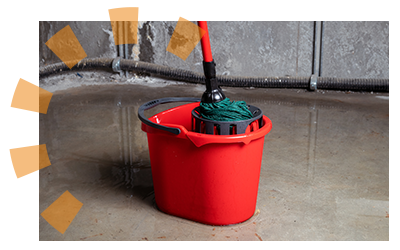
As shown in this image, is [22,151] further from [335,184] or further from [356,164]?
[356,164]

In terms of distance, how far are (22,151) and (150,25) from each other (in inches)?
109

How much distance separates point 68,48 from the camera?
3.96m

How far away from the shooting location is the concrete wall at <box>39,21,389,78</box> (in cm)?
338

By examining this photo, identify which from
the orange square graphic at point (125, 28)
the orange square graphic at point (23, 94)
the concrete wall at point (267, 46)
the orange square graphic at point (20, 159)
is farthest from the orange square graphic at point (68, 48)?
the orange square graphic at point (23, 94)

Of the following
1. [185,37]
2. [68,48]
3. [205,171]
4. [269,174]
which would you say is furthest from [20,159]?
[68,48]

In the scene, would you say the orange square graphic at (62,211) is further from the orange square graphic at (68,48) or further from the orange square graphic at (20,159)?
the orange square graphic at (68,48)

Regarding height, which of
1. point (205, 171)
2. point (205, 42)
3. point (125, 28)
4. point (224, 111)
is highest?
point (125, 28)

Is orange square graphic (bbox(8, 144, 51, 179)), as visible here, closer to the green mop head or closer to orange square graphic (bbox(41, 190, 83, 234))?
orange square graphic (bbox(41, 190, 83, 234))

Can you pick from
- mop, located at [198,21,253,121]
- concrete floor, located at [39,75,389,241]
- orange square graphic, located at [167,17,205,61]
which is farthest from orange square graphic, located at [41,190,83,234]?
orange square graphic, located at [167,17,205,61]

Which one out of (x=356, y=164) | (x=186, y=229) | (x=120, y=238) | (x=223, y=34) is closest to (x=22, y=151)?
(x=120, y=238)

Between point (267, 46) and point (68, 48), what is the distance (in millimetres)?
2184

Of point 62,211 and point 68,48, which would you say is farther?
point 68,48

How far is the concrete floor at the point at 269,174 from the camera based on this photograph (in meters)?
1.29

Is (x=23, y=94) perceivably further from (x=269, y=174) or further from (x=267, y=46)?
(x=267, y=46)
